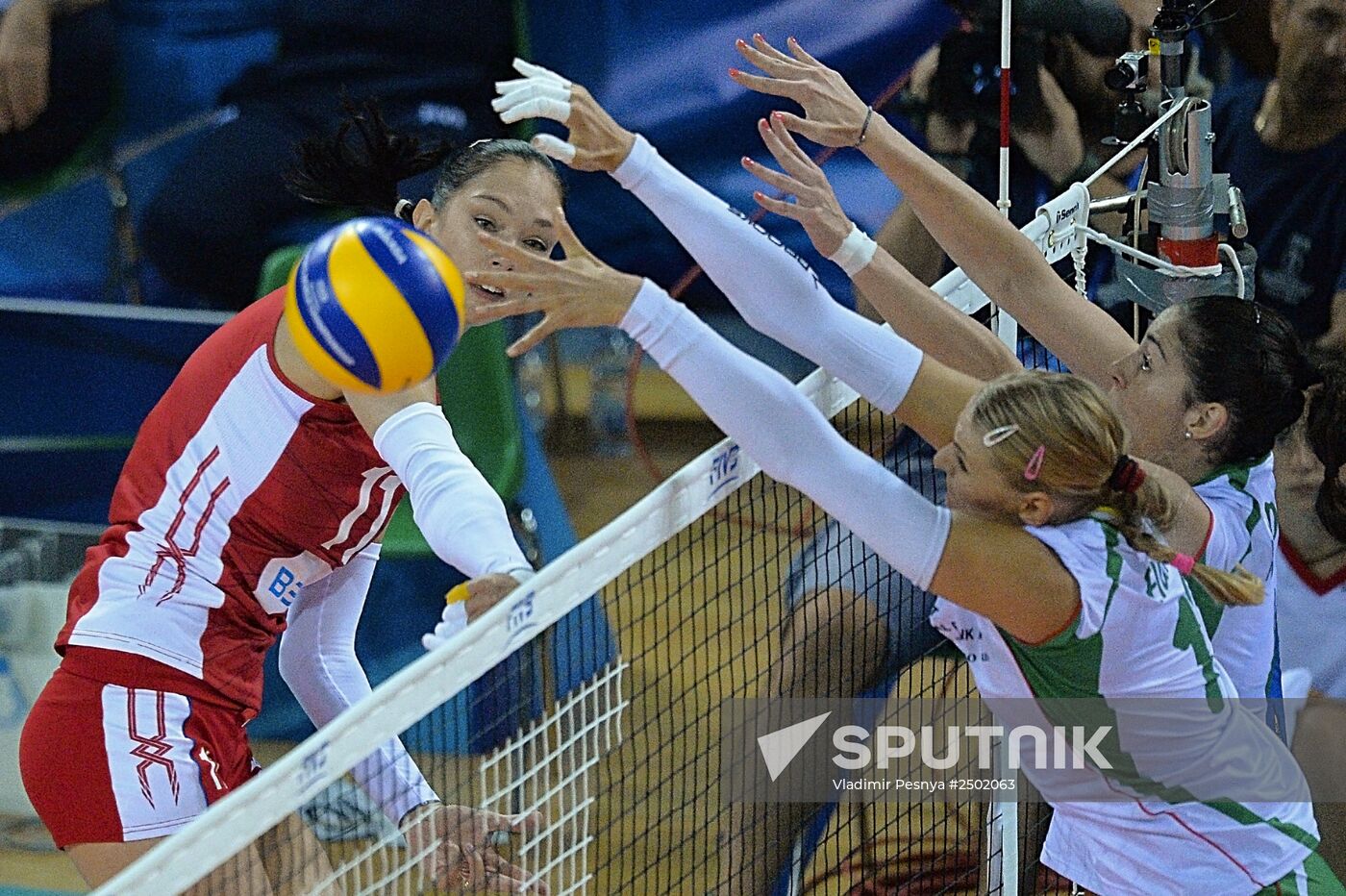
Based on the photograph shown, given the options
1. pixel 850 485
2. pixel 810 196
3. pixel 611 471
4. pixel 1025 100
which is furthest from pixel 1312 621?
pixel 850 485

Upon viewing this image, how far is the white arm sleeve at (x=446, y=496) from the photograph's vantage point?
220cm

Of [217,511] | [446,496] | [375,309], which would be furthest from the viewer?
[217,511]

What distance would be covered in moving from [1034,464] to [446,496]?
839mm

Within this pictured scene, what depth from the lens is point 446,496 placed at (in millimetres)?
2225

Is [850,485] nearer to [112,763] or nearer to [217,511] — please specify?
[217,511]

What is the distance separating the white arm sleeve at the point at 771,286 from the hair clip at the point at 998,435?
31 cm

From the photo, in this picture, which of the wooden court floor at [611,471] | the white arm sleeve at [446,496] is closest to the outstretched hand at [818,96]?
the white arm sleeve at [446,496]

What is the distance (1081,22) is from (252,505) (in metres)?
3.49

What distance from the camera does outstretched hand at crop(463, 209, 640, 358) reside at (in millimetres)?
2193

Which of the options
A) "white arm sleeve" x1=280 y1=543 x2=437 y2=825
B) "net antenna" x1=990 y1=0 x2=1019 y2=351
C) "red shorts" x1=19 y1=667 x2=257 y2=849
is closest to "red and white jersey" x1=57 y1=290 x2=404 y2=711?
"red shorts" x1=19 y1=667 x2=257 y2=849

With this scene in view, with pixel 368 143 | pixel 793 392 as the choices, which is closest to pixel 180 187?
pixel 368 143

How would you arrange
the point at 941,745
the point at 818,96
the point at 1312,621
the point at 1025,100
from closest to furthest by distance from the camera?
1. the point at 818,96
2. the point at 941,745
3. the point at 1312,621
4. the point at 1025,100

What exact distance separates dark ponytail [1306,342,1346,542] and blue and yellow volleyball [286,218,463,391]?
2.74m

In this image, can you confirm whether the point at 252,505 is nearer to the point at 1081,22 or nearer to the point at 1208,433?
the point at 1208,433
